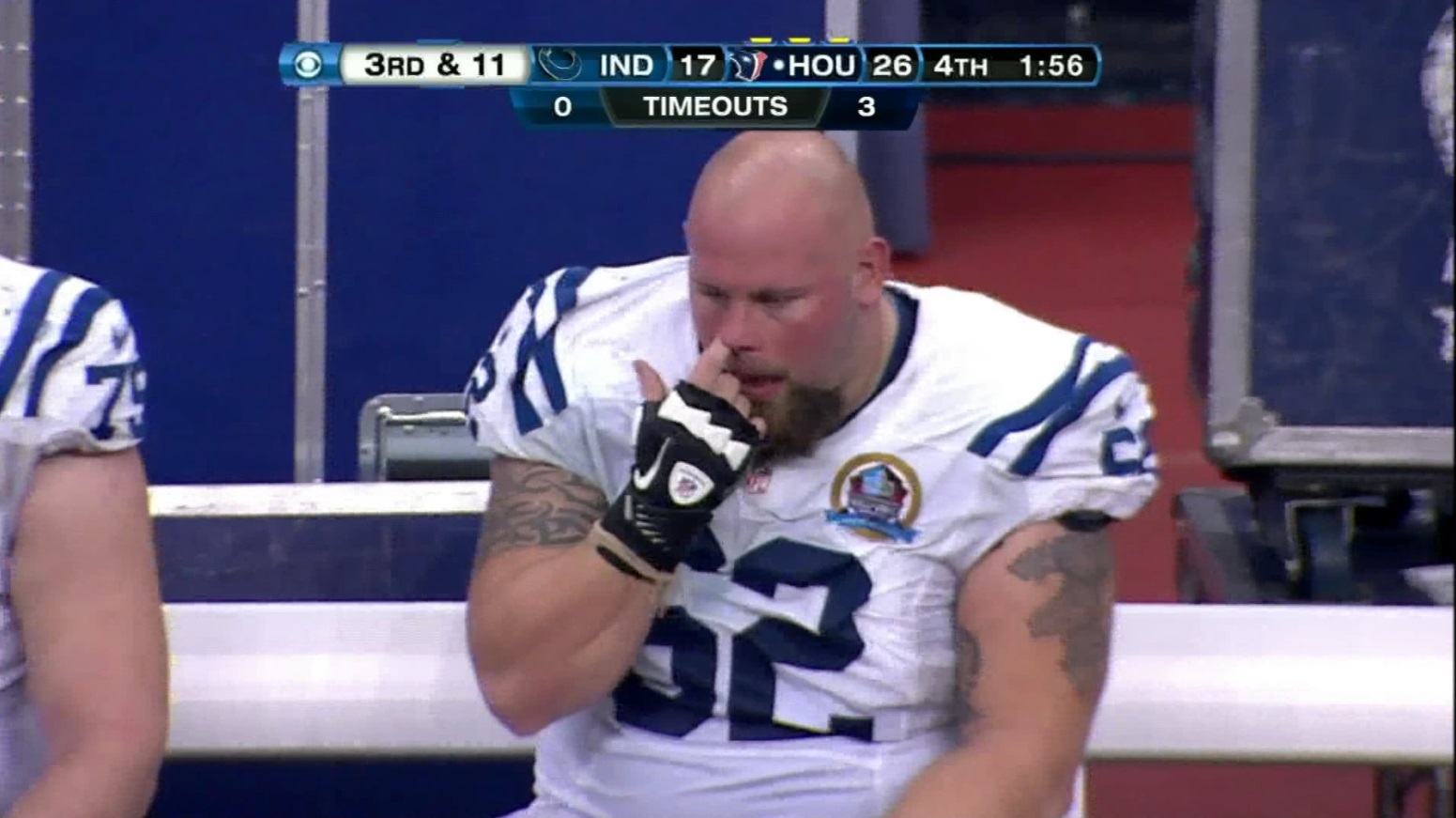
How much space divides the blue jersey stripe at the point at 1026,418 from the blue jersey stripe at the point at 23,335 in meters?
0.67

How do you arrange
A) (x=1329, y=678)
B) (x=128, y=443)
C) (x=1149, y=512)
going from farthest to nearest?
(x=1149, y=512)
(x=1329, y=678)
(x=128, y=443)

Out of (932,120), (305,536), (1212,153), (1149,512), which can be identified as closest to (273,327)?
A: (305,536)

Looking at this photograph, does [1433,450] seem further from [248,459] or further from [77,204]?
[77,204]

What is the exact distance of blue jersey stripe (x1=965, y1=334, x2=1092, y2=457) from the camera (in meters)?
1.69

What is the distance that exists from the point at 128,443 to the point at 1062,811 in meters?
0.74

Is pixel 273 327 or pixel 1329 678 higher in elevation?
pixel 273 327

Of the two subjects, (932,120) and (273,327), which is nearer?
(273,327)

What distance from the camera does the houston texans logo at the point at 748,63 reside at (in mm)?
2396

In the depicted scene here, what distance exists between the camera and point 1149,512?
407 cm

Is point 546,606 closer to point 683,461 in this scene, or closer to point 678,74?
point 683,461

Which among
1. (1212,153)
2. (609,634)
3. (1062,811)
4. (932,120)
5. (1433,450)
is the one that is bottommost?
(1062,811)

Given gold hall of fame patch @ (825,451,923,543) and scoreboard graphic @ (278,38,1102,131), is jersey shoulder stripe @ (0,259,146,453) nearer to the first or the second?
gold hall of fame patch @ (825,451,923,543)

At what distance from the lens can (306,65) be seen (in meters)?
2.79

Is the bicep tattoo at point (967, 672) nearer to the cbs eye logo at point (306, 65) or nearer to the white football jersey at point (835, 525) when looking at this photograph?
the white football jersey at point (835, 525)
